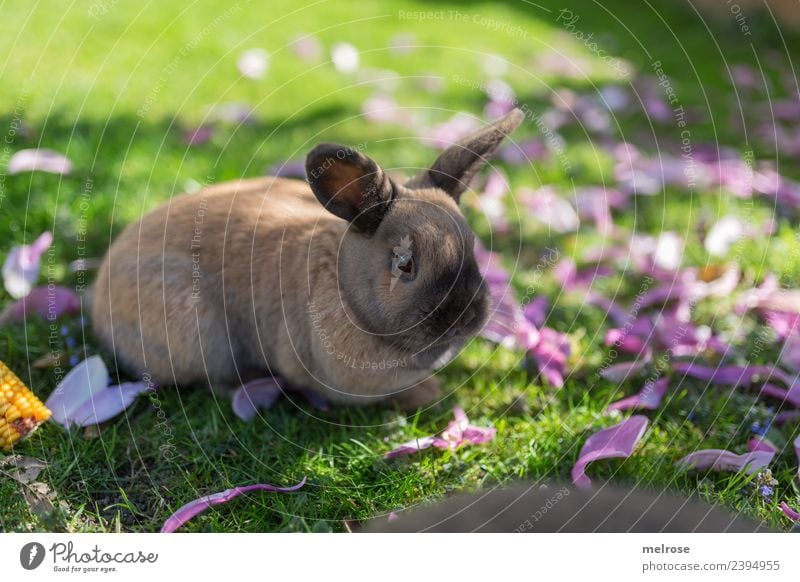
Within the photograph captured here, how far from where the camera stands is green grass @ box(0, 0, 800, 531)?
9.78ft

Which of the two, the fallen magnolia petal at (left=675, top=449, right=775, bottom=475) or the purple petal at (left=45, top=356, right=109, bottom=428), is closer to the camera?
the fallen magnolia petal at (left=675, top=449, right=775, bottom=475)

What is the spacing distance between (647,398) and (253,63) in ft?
15.3

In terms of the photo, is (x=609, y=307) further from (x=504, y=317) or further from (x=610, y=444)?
(x=610, y=444)

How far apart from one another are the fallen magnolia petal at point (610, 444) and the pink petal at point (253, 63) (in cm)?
457

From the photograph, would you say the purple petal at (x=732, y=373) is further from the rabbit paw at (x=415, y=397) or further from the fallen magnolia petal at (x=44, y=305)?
the fallen magnolia petal at (x=44, y=305)

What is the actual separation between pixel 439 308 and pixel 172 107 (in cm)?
380

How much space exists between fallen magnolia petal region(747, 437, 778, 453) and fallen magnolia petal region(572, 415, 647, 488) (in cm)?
46

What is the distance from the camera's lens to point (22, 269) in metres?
3.78

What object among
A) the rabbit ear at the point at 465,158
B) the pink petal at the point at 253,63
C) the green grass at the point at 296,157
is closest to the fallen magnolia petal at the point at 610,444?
the green grass at the point at 296,157

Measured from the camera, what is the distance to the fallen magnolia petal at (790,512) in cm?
283

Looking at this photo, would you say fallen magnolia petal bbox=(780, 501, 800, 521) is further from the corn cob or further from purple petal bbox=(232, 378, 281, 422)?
the corn cob

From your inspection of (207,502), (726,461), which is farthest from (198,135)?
(726,461)

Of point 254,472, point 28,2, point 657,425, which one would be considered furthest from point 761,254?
point 28,2

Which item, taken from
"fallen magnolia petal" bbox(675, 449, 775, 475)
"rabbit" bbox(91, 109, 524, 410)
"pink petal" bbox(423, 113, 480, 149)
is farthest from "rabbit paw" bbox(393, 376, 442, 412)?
"pink petal" bbox(423, 113, 480, 149)
